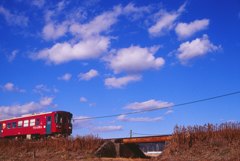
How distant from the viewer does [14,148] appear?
86.5ft

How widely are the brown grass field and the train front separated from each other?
41.1ft

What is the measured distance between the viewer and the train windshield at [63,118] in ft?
128

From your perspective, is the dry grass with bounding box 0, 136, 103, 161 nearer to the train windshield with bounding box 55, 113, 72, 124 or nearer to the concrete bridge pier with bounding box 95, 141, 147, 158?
the concrete bridge pier with bounding box 95, 141, 147, 158

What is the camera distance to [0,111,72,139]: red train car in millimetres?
38994

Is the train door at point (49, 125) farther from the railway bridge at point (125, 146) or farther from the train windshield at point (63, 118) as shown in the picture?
the railway bridge at point (125, 146)

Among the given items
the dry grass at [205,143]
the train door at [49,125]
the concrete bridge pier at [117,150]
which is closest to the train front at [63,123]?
the train door at [49,125]

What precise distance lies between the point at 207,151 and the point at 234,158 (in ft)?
6.99

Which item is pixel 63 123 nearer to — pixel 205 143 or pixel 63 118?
pixel 63 118

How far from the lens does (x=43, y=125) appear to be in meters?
39.7

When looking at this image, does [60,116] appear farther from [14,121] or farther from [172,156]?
[172,156]

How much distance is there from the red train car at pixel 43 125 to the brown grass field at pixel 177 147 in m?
12.5

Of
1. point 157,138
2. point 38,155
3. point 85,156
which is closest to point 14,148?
point 38,155

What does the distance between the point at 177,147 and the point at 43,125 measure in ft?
79.0

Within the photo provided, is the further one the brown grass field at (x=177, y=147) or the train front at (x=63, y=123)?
the train front at (x=63, y=123)
